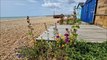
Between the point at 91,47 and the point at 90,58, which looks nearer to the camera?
the point at 90,58

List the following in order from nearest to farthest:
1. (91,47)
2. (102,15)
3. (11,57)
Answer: (91,47)
(11,57)
(102,15)

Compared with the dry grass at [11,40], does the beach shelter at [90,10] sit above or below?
above

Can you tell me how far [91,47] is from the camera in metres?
3.80

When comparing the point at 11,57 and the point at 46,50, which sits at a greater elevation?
the point at 46,50

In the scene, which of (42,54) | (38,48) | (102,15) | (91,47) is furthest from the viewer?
(102,15)

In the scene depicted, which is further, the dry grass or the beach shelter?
the beach shelter

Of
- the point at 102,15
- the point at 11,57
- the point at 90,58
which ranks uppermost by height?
the point at 102,15

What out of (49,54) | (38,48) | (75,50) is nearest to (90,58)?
(75,50)

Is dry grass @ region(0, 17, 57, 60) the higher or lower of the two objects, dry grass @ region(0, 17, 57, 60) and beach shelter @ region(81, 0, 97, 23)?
the lower

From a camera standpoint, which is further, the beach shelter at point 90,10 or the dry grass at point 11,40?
the beach shelter at point 90,10

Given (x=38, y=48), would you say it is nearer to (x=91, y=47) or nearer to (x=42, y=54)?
(x=42, y=54)

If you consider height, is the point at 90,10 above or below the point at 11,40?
above

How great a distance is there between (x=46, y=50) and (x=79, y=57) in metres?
0.75

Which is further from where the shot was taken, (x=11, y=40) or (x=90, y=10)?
(x=90, y=10)
